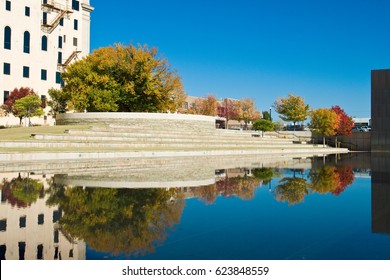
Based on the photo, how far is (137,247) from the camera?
604 cm

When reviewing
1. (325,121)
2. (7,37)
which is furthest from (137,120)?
(325,121)

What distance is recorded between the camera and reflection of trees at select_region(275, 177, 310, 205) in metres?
11.3

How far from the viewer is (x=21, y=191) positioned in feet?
38.1

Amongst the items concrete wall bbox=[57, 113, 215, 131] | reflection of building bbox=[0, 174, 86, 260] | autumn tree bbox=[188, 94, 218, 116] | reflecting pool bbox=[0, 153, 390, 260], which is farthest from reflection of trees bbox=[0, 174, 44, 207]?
autumn tree bbox=[188, 94, 218, 116]

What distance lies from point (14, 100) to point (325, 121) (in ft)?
144

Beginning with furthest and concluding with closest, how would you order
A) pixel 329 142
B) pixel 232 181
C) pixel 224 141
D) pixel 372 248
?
pixel 329 142
pixel 224 141
pixel 232 181
pixel 372 248

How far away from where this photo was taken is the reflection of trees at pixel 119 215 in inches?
251

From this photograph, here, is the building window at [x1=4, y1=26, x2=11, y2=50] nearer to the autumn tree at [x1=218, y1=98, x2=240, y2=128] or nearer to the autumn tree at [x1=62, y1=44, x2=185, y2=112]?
the autumn tree at [x1=62, y1=44, x2=185, y2=112]

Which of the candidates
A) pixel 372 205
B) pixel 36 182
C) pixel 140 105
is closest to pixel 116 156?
pixel 36 182

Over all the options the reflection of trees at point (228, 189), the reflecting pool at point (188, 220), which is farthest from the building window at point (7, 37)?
the reflection of trees at point (228, 189)

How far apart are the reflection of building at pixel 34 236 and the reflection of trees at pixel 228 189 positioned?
423 cm

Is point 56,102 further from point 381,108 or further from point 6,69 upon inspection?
point 381,108

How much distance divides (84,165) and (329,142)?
5956 cm
